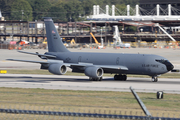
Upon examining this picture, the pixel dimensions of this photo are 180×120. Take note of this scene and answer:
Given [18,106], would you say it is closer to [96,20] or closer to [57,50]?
[57,50]

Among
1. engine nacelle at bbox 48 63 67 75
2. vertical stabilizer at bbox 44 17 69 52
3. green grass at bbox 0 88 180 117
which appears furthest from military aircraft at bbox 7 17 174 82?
green grass at bbox 0 88 180 117

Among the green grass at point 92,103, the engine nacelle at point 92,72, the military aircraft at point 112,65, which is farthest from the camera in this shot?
the military aircraft at point 112,65

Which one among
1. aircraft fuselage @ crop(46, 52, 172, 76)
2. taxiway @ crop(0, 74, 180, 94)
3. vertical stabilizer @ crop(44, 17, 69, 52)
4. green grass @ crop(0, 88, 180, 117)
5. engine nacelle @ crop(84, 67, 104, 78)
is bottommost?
taxiway @ crop(0, 74, 180, 94)

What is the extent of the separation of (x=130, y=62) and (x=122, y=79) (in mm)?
3029

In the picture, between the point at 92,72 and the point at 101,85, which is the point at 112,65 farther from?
the point at 101,85

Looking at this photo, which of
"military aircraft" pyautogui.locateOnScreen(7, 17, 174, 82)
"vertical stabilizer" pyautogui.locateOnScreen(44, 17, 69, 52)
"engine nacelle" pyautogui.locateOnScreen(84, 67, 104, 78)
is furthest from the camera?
"vertical stabilizer" pyautogui.locateOnScreen(44, 17, 69, 52)

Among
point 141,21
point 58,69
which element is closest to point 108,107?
point 58,69

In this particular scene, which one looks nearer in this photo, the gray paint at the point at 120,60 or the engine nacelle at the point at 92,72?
the engine nacelle at the point at 92,72

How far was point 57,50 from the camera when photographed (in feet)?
146

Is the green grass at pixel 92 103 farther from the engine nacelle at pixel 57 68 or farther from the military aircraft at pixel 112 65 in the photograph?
the engine nacelle at pixel 57 68

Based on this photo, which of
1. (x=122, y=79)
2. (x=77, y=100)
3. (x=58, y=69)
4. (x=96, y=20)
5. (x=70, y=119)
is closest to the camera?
(x=70, y=119)

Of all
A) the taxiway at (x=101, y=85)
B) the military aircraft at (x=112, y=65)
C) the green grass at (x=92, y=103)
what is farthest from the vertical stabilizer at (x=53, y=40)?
the green grass at (x=92, y=103)

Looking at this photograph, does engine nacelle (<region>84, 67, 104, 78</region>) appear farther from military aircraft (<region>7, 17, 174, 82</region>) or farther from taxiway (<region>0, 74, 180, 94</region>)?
taxiway (<region>0, 74, 180, 94</region>)

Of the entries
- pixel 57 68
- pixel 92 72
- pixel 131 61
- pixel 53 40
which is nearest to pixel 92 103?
pixel 92 72
